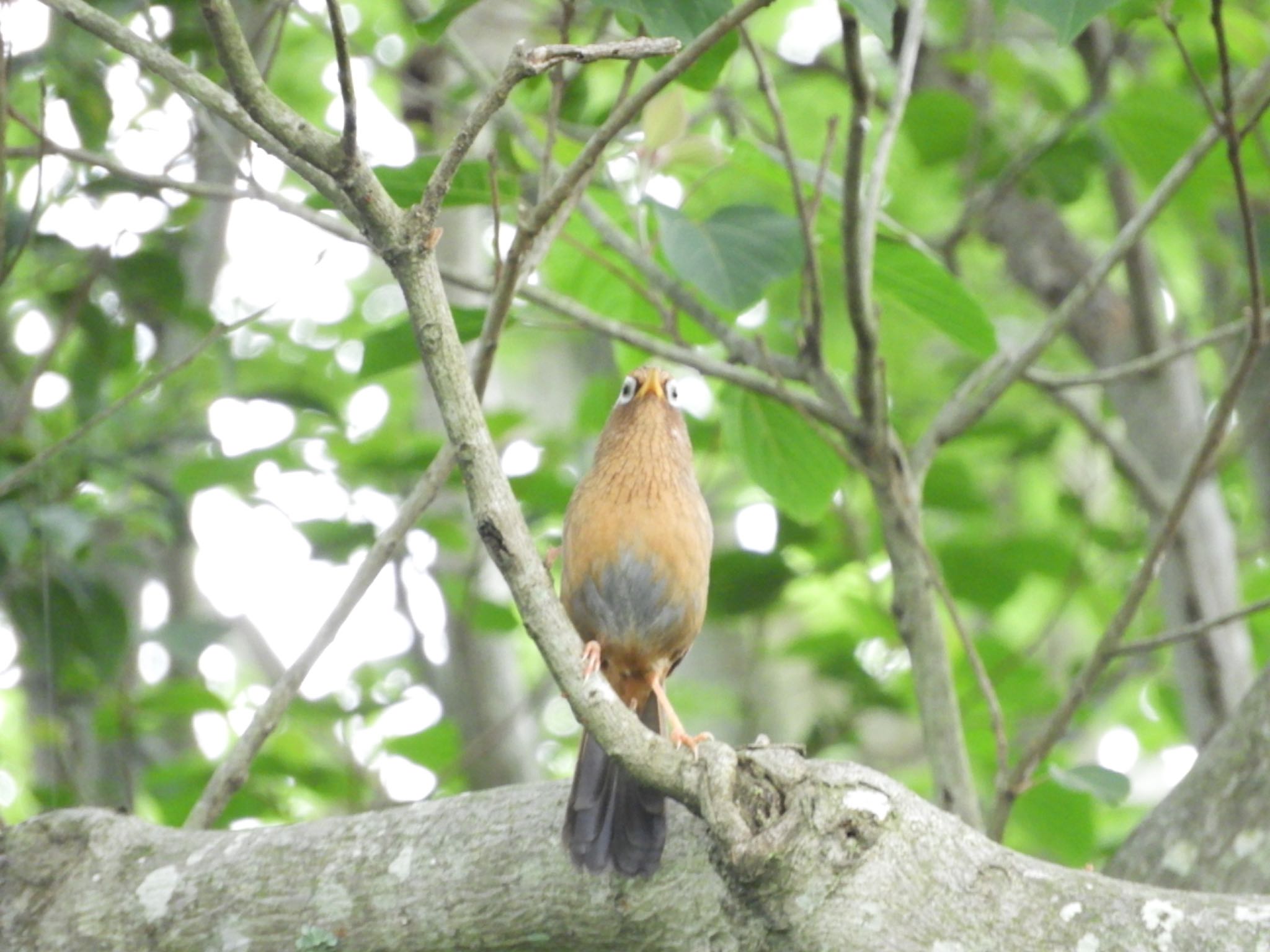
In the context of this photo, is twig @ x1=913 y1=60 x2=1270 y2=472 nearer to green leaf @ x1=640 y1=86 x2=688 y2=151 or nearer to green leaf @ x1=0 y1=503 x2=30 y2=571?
green leaf @ x1=640 y1=86 x2=688 y2=151

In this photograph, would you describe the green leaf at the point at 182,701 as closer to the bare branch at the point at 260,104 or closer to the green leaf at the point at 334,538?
the green leaf at the point at 334,538

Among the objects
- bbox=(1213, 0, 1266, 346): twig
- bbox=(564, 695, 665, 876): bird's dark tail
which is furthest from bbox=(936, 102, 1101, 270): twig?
bbox=(564, 695, 665, 876): bird's dark tail

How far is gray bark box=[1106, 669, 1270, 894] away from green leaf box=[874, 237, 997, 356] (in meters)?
1.13

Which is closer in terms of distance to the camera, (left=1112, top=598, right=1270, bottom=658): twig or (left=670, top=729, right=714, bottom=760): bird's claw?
(left=670, top=729, right=714, bottom=760): bird's claw

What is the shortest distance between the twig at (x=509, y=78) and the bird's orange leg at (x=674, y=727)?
3.33ft

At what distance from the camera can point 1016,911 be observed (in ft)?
7.86

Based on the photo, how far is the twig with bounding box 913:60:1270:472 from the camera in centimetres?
379

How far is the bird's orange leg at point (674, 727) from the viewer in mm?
2742

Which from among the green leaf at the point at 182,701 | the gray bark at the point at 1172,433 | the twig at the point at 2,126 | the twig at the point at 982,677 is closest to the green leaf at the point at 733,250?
the twig at the point at 982,677

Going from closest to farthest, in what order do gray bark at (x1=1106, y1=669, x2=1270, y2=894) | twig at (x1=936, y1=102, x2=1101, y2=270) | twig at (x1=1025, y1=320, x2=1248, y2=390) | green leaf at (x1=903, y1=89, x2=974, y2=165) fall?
1. gray bark at (x1=1106, y1=669, x2=1270, y2=894)
2. twig at (x1=1025, y1=320, x2=1248, y2=390)
3. twig at (x1=936, y1=102, x2=1101, y2=270)
4. green leaf at (x1=903, y1=89, x2=974, y2=165)

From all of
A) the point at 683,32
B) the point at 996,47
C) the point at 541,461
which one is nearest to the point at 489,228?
the point at 541,461

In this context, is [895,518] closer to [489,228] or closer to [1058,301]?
[1058,301]

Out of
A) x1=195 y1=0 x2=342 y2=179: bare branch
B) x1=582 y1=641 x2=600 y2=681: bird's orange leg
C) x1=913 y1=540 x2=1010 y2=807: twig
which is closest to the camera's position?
x1=195 y1=0 x2=342 y2=179: bare branch

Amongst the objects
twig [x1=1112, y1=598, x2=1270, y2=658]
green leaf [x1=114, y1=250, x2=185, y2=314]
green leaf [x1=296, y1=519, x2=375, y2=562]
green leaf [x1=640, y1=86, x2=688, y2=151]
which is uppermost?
green leaf [x1=114, y1=250, x2=185, y2=314]
